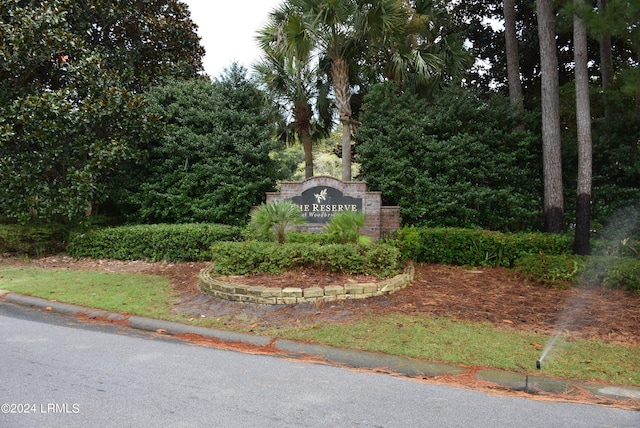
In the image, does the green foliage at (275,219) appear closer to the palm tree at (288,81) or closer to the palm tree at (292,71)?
the palm tree at (292,71)

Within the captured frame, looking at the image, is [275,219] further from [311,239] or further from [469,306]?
[469,306]

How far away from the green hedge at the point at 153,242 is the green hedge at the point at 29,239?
24.0 inches

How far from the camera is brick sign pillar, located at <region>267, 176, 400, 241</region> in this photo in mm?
10070

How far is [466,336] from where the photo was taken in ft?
15.7

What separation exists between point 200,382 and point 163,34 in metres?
11.7

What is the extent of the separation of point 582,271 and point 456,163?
3.80 metres

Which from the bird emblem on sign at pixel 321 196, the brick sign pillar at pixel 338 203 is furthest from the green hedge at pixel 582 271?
the bird emblem on sign at pixel 321 196

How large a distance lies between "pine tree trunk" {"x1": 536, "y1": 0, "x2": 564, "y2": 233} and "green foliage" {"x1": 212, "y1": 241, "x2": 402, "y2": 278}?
467 cm

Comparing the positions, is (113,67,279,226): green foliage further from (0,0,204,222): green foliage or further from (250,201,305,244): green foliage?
(250,201,305,244): green foliage

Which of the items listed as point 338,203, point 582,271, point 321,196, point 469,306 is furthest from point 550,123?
point 469,306

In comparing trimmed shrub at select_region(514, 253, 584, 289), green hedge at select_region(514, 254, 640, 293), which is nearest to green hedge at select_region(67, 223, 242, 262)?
trimmed shrub at select_region(514, 253, 584, 289)

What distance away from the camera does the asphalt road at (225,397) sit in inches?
120

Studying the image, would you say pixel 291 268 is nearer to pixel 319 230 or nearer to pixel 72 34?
pixel 319 230

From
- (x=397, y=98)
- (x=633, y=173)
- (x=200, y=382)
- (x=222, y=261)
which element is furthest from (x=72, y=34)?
(x=633, y=173)
